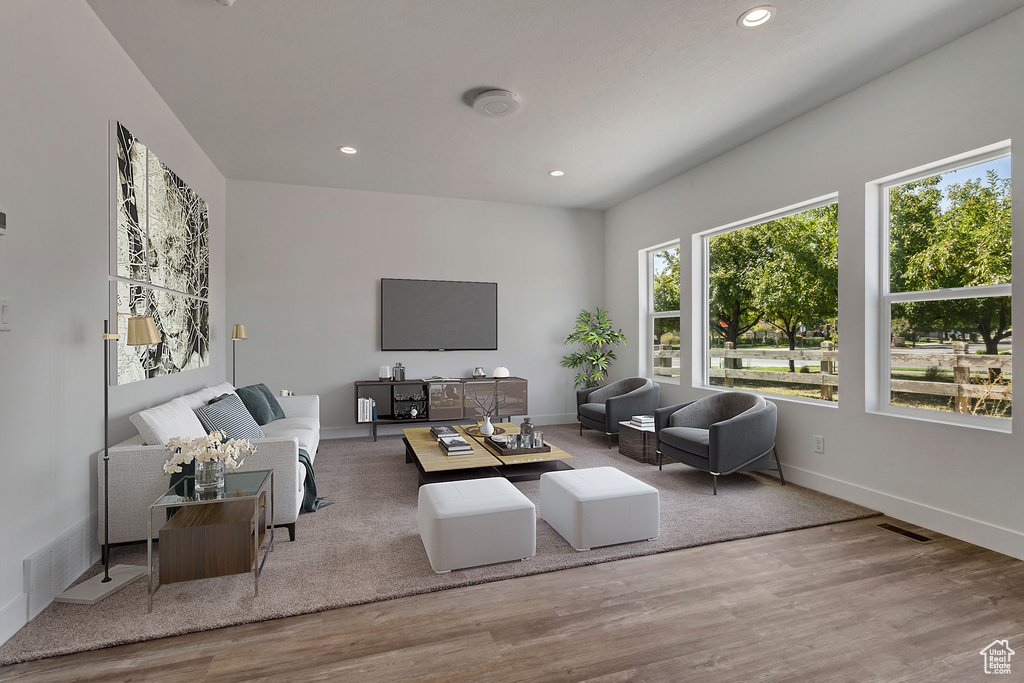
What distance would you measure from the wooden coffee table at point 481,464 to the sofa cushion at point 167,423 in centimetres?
146

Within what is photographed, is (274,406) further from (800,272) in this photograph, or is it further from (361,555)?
(800,272)

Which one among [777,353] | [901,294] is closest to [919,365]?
[901,294]

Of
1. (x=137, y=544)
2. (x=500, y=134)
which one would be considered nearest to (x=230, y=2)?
(x=500, y=134)

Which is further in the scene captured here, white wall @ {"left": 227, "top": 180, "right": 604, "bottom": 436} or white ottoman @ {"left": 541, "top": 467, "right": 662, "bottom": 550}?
white wall @ {"left": 227, "top": 180, "right": 604, "bottom": 436}

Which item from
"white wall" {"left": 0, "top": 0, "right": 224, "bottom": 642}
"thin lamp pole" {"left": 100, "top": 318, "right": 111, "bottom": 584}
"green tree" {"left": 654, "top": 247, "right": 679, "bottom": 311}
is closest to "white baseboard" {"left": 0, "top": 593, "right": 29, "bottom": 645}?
"white wall" {"left": 0, "top": 0, "right": 224, "bottom": 642}

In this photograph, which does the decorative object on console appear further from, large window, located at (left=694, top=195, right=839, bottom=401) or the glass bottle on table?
A: large window, located at (left=694, top=195, right=839, bottom=401)

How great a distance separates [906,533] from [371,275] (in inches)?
212

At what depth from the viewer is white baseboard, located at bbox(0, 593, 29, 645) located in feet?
6.34

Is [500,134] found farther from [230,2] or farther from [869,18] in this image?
[869,18]

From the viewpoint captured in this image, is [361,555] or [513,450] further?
[513,450]

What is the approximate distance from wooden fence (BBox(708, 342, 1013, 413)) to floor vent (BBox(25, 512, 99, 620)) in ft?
15.9

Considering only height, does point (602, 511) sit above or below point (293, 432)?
below

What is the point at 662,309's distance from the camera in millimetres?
6008

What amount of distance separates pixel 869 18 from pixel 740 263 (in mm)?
2339
